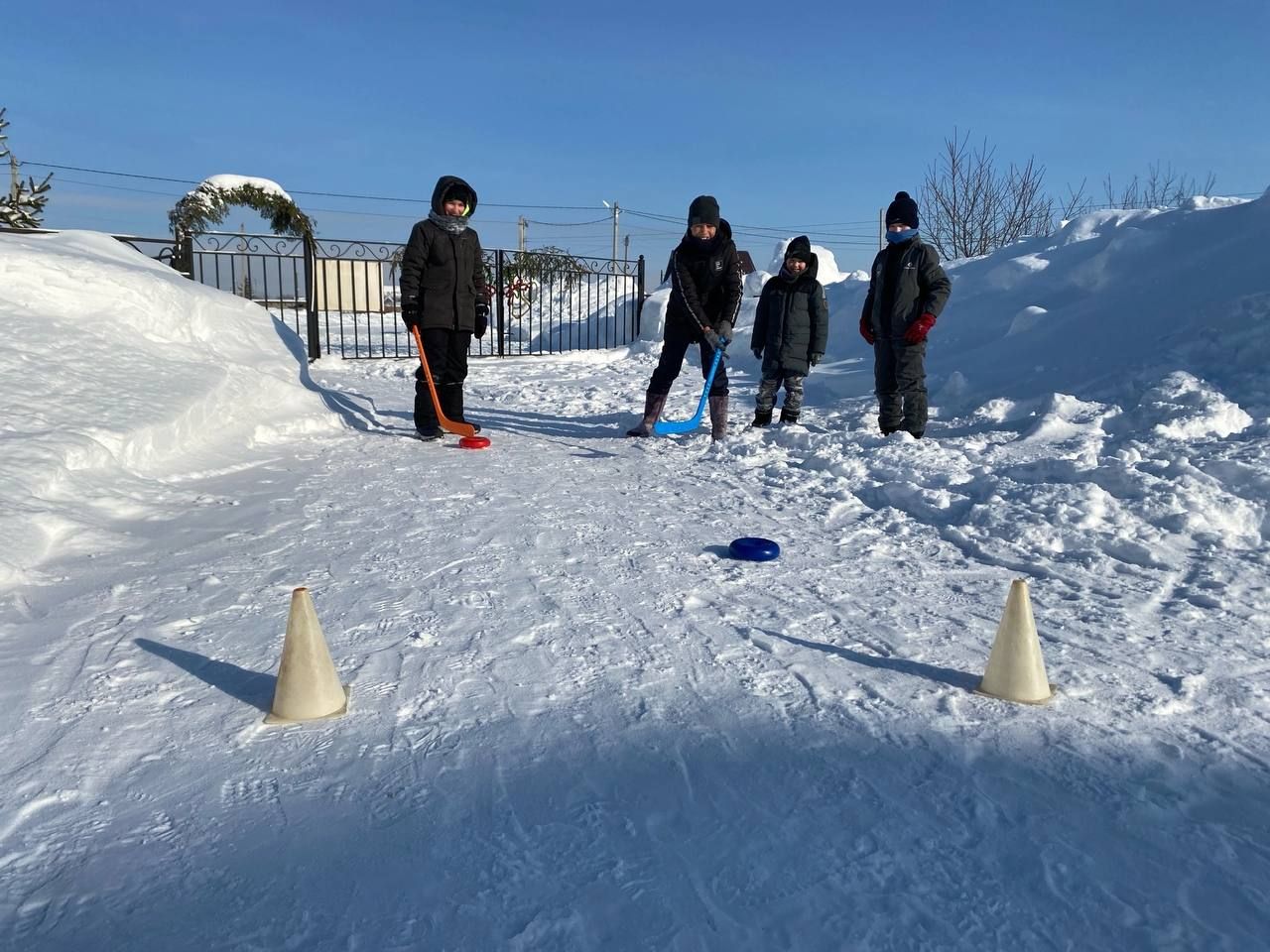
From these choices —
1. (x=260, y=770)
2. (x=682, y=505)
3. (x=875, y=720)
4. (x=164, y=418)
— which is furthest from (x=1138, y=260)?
(x=260, y=770)

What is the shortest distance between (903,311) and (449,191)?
328 cm

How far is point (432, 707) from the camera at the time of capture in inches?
97.0

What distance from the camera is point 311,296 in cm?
1145

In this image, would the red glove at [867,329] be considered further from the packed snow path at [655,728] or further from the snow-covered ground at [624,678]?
the packed snow path at [655,728]

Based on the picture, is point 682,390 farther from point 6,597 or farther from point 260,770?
point 260,770

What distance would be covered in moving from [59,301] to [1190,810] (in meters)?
7.01

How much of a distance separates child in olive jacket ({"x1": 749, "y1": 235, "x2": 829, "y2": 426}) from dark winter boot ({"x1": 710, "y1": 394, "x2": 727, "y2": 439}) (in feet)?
1.44

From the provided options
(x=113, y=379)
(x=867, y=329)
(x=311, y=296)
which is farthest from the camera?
(x=311, y=296)

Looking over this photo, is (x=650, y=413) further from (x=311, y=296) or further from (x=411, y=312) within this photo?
(x=311, y=296)

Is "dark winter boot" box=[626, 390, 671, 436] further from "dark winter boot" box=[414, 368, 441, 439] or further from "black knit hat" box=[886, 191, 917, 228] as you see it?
"black knit hat" box=[886, 191, 917, 228]

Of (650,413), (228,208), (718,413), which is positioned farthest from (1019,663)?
(228,208)

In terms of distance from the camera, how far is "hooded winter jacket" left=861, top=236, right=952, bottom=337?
5758 millimetres

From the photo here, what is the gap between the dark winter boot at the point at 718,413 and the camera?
21.6 feet

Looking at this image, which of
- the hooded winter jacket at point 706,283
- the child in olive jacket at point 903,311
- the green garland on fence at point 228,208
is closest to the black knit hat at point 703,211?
the hooded winter jacket at point 706,283
